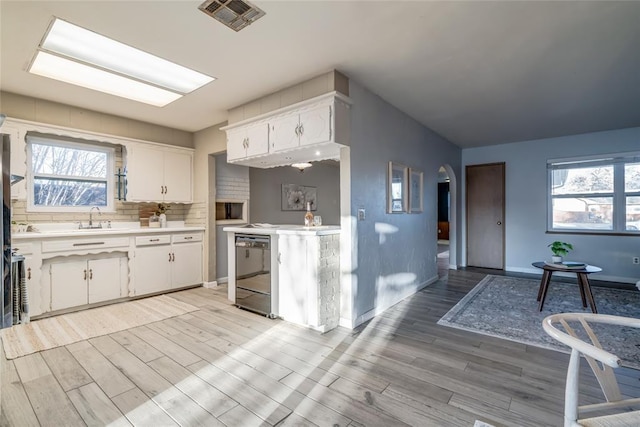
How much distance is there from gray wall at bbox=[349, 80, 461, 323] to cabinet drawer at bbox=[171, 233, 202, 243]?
111 inches

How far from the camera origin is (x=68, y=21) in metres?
2.15

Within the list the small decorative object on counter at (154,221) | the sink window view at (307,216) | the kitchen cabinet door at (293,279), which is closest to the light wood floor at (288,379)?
the sink window view at (307,216)

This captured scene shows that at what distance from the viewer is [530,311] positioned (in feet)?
11.5

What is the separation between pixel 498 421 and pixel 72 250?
4375mm

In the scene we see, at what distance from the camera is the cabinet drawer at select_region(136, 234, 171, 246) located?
13.4 feet

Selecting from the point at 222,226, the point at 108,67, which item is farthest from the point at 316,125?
the point at 222,226

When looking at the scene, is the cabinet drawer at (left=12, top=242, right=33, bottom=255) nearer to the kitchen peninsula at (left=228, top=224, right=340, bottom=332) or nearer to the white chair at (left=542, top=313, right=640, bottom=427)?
the kitchen peninsula at (left=228, top=224, right=340, bottom=332)

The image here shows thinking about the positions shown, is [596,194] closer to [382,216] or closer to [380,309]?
[382,216]

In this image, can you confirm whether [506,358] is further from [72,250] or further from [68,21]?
[72,250]

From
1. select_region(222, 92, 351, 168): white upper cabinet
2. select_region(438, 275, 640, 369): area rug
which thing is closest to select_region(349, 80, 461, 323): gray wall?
select_region(222, 92, 351, 168): white upper cabinet

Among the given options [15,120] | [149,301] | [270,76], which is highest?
[270,76]

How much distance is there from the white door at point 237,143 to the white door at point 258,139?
8 centimetres

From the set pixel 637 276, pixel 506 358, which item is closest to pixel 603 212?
pixel 637 276

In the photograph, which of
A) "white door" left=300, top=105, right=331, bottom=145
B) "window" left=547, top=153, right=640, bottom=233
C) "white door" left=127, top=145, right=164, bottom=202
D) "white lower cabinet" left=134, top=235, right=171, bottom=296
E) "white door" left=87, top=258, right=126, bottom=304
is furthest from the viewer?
"window" left=547, top=153, right=640, bottom=233
